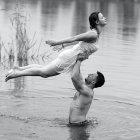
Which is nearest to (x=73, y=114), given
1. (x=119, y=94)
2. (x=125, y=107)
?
(x=125, y=107)

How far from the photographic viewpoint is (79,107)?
33.3ft

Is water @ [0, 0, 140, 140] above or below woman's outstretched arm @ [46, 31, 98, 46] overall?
below

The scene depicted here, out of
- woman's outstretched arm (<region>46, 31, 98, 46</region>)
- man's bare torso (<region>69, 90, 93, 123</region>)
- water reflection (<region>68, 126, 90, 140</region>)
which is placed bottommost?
water reflection (<region>68, 126, 90, 140</region>)

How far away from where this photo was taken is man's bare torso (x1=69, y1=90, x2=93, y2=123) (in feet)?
33.3

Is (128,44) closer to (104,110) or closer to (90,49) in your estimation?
(104,110)

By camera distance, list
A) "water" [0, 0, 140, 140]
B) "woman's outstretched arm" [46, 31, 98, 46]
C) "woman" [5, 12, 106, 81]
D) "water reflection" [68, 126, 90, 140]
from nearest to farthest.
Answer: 1. "water reflection" [68, 126, 90, 140]
2. "water" [0, 0, 140, 140]
3. "woman's outstretched arm" [46, 31, 98, 46]
4. "woman" [5, 12, 106, 81]

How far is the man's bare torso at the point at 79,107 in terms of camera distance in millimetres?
10156

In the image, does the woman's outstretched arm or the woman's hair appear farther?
Answer: the woman's hair

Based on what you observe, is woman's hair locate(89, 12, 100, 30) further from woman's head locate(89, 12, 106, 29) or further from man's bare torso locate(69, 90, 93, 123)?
man's bare torso locate(69, 90, 93, 123)

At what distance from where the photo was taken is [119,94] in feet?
43.9

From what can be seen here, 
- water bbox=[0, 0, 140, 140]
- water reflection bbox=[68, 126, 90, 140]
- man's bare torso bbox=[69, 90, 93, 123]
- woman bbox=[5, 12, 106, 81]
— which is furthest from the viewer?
man's bare torso bbox=[69, 90, 93, 123]

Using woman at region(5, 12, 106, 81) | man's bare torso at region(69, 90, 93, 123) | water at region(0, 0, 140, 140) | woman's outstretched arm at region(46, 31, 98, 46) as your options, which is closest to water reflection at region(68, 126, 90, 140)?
water at region(0, 0, 140, 140)

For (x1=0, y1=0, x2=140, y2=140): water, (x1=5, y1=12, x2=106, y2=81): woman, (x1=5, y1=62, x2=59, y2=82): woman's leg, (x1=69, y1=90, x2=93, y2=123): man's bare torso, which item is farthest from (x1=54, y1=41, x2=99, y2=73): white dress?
(x1=0, y1=0, x2=140, y2=140): water

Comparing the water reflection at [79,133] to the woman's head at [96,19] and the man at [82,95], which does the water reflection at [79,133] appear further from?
the woman's head at [96,19]
